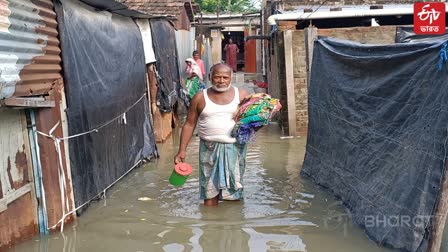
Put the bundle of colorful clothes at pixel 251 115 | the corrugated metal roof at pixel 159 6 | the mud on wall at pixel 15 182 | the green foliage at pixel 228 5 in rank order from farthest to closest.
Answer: the green foliage at pixel 228 5, the corrugated metal roof at pixel 159 6, the bundle of colorful clothes at pixel 251 115, the mud on wall at pixel 15 182

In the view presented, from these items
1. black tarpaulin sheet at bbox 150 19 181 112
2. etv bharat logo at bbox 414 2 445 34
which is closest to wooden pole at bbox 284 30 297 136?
black tarpaulin sheet at bbox 150 19 181 112

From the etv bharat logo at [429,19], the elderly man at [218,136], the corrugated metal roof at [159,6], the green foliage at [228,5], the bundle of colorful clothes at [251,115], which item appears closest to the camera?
the bundle of colorful clothes at [251,115]

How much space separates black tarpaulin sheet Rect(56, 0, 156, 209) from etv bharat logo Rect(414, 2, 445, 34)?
461 centimetres

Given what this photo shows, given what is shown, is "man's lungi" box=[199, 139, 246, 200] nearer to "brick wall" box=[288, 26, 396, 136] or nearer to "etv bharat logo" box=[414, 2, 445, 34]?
"etv bharat logo" box=[414, 2, 445, 34]

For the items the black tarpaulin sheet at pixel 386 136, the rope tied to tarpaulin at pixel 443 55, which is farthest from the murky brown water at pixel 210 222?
the rope tied to tarpaulin at pixel 443 55

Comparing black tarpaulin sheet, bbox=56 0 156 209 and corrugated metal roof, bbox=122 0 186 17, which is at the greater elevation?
corrugated metal roof, bbox=122 0 186 17

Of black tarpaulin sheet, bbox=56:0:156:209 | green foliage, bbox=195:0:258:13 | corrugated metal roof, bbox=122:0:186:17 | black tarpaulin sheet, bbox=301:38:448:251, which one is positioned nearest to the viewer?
black tarpaulin sheet, bbox=301:38:448:251

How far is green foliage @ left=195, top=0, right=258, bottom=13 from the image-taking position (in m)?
39.0

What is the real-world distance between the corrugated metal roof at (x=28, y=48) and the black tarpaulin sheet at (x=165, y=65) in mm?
5296

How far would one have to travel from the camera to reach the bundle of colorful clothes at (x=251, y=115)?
565 cm

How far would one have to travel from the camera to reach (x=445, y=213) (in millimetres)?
3717

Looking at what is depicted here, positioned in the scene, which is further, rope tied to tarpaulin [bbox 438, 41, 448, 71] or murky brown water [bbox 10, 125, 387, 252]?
murky brown water [bbox 10, 125, 387, 252]

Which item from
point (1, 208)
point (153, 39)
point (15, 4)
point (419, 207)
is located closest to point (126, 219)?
point (1, 208)

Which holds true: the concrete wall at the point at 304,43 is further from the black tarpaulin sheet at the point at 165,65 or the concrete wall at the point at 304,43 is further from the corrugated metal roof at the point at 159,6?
the corrugated metal roof at the point at 159,6
